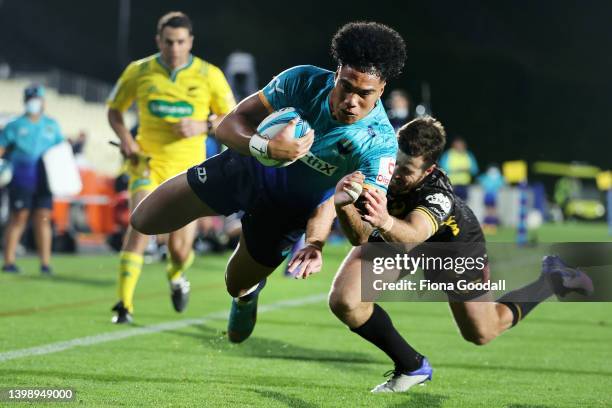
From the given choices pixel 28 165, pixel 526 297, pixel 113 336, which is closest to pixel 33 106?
pixel 28 165

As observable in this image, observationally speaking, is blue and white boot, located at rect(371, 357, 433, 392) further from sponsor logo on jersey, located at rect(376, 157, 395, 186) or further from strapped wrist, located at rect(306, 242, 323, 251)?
sponsor logo on jersey, located at rect(376, 157, 395, 186)

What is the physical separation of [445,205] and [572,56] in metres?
34.8

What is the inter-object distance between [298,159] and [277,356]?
183 centimetres

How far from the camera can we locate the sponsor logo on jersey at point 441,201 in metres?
5.23

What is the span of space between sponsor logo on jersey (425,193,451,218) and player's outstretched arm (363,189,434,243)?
0.56 ft

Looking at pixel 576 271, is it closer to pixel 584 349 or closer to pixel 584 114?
pixel 584 349

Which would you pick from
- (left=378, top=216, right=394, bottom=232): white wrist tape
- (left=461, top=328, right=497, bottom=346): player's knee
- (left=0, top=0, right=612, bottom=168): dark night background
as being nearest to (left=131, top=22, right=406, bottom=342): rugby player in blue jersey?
(left=378, top=216, right=394, bottom=232): white wrist tape

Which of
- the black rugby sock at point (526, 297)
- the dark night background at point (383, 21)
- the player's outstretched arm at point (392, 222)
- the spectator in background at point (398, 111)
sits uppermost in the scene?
the dark night background at point (383, 21)

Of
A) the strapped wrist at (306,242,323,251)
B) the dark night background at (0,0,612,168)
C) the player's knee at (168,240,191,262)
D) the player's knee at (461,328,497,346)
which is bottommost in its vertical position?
the player's knee at (461,328,497,346)

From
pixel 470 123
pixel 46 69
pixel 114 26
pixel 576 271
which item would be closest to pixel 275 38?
pixel 114 26

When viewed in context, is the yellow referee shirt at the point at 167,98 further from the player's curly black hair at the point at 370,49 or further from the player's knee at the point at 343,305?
the player's curly black hair at the point at 370,49

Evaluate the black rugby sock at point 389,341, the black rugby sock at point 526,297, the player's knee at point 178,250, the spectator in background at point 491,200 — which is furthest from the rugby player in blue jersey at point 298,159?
the spectator in background at point 491,200

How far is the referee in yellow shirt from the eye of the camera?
7953 millimetres

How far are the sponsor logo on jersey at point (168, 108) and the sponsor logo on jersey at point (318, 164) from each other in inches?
134
